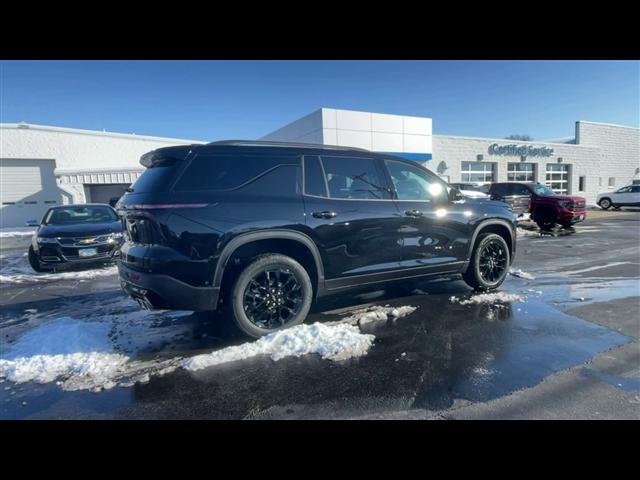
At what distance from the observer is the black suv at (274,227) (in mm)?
3199

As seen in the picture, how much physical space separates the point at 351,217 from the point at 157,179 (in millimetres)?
2085

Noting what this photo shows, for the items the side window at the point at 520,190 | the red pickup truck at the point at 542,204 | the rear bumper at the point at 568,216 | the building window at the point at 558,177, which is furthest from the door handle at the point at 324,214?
the building window at the point at 558,177

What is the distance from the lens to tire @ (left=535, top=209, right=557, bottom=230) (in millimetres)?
13219

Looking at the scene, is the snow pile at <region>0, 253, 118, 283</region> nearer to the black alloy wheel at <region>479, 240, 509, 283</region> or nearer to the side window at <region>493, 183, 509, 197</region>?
the black alloy wheel at <region>479, 240, 509, 283</region>

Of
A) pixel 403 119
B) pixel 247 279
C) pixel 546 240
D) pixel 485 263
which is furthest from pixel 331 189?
pixel 403 119

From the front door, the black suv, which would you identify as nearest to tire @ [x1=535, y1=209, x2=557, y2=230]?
the front door

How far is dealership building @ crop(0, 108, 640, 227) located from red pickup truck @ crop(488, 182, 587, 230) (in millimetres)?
7104

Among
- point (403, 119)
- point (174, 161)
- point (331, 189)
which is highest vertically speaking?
point (403, 119)

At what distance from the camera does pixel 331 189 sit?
392 centimetres

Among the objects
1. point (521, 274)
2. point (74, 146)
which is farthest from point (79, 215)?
point (74, 146)

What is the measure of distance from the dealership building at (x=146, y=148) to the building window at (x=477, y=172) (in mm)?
70

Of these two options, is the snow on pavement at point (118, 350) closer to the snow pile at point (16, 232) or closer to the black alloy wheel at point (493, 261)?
the black alloy wheel at point (493, 261)

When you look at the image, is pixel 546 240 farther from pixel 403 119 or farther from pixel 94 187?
pixel 94 187
